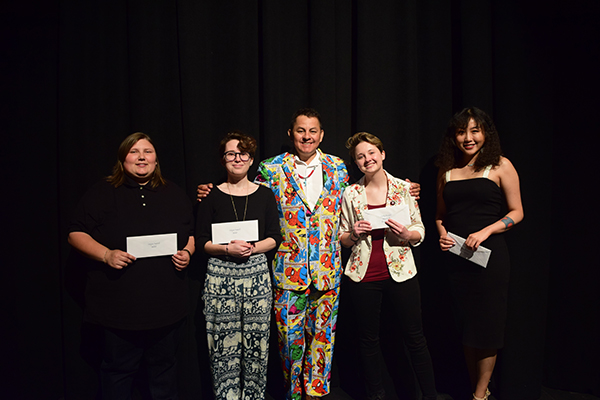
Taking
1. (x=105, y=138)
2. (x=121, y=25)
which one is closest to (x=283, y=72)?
(x=121, y=25)

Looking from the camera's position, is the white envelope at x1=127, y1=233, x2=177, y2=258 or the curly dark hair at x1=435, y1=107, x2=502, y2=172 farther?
the curly dark hair at x1=435, y1=107, x2=502, y2=172

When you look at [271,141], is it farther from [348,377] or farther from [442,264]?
[348,377]

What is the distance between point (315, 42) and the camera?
2.47 meters

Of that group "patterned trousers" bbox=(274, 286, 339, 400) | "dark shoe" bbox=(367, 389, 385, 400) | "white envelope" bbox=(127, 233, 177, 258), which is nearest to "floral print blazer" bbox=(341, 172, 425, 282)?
"patterned trousers" bbox=(274, 286, 339, 400)

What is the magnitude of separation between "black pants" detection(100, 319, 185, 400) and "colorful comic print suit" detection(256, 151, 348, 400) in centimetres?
66

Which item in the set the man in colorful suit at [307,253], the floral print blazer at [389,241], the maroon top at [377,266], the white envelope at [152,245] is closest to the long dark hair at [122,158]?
the white envelope at [152,245]

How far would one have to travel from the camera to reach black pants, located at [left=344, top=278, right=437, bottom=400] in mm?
2045

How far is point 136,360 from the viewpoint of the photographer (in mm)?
1917

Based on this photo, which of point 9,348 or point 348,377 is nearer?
point 9,348

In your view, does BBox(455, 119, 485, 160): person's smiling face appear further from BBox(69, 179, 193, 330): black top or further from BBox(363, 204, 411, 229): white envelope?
BBox(69, 179, 193, 330): black top

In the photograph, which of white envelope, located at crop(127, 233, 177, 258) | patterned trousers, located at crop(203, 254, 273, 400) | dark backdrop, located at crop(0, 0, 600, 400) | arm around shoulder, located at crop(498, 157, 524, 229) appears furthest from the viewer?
dark backdrop, located at crop(0, 0, 600, 400)

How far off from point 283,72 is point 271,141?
53 centimetres

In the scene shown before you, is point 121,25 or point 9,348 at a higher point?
point 121,25

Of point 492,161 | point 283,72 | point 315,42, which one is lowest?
point 492,161
